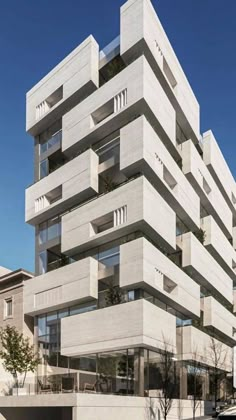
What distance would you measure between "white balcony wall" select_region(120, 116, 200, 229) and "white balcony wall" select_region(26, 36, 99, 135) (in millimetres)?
7145

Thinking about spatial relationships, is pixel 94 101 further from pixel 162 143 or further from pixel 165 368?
pixel 165 368

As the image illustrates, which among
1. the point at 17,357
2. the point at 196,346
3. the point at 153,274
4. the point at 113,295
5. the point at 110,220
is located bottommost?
the point at 17,357

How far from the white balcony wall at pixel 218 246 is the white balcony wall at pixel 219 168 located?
6.18 meters

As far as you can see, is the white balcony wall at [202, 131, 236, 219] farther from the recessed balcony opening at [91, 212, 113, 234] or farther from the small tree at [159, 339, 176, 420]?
the small tree at [159, 339, 176, 420]

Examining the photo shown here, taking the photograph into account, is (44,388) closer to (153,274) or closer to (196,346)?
(153,274)

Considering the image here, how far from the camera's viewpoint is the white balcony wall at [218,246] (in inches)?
2120

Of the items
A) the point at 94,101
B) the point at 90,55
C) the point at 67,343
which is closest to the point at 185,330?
the point at 67,343

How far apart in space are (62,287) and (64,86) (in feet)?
57.9

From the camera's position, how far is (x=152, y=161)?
1582 inches

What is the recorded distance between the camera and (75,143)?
147 feet

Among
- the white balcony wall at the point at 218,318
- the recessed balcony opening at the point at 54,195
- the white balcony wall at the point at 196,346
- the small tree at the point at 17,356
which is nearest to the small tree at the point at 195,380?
the white balcony wall at the point at 196,346

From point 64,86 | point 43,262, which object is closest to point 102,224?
point 43,262

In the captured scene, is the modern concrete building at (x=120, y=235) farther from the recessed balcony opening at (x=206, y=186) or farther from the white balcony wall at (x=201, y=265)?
the recessed balcony opening at (x=206, y=186)

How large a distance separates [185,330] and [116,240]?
10.3m
